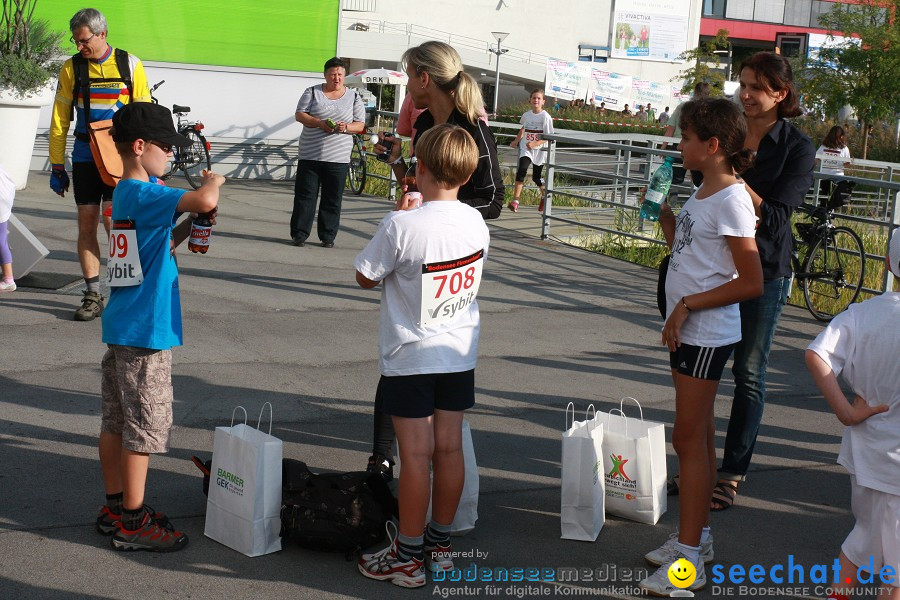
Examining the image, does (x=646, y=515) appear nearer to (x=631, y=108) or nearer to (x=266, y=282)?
(x=266, y=282)

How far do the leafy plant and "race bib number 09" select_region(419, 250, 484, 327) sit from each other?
1009 centimetres

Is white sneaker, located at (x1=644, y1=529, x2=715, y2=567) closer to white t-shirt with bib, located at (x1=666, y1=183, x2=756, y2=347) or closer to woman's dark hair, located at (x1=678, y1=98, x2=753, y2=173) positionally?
white t-shirt with bib, located at (x1=666, y1=183, x2=756, y2=347)

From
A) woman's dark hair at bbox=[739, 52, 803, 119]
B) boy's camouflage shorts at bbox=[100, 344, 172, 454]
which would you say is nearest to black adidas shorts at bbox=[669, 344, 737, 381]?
woman's dark hair at bbox=[739, 52, 803, 119]

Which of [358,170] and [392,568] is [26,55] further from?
Answer: [392,568]

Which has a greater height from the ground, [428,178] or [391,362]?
[428,178]

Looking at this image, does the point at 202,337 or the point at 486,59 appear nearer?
the point at 202,337

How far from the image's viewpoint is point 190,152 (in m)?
16.4

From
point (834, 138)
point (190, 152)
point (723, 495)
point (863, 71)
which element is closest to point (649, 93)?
point (863, 71)

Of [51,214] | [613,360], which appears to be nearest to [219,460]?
[613,360]

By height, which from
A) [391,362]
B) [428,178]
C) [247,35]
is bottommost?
[391,362]

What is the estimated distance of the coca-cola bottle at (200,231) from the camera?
4.05m

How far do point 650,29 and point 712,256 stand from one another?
63041mm

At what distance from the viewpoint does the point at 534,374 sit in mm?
7234

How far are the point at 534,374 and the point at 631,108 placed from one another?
160 feet
